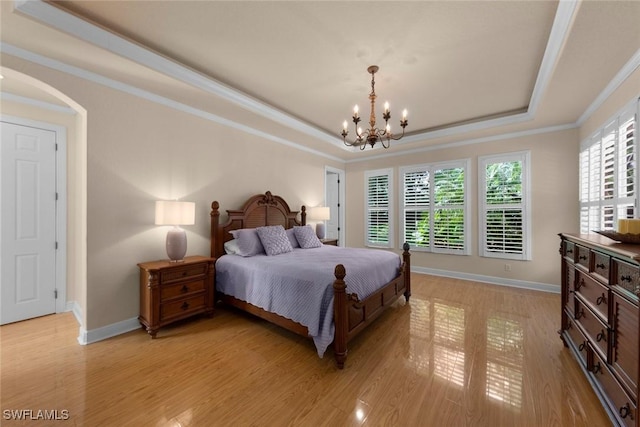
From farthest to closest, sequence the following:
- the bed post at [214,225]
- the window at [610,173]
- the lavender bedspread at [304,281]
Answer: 1. the bed post at [214,225]
2. the window at [610,173]
3. the lavender bedspread at [304,281]

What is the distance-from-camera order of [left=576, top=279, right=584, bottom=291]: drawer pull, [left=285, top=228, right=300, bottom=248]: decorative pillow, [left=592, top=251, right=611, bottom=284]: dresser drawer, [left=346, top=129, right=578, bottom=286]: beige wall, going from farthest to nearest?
[left=285, top=228, right=300, bottom=248]: decorative pillow < [left=346, top=129, right=578, bottom=286]: beige wall < [left=576, top=279, right=584, bottom=291]: drawer pull < [left=592, top=251, right=611, bottom=284]: dresser drawer

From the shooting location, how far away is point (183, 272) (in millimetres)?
2836

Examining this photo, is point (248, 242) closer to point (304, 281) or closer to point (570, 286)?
point (304, 281)

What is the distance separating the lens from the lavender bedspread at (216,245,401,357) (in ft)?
7.39

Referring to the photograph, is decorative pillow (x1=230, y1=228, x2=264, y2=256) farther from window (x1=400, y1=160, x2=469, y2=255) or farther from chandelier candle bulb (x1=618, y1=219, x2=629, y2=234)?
chandelier candle bulb (x1=618, y1=219, x2=629, y2=234)

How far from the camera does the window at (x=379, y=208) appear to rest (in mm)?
5641

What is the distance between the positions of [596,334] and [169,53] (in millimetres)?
4201

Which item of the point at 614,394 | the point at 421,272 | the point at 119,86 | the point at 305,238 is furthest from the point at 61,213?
the point at 421,272

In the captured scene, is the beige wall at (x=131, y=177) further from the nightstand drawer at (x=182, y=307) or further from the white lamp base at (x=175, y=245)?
the nightstand drawer at (x=182, y=307)

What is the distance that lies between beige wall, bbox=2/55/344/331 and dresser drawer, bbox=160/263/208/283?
0.44 meters

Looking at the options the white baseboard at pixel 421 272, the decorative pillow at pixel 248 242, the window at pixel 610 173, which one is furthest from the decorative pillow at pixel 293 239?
the window at pixel 610 173

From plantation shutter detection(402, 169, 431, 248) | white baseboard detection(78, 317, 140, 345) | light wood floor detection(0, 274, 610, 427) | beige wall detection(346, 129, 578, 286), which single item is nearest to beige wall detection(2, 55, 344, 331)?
white baseboard detection(78, 317, 140, 345)

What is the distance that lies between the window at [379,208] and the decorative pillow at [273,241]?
2739mm

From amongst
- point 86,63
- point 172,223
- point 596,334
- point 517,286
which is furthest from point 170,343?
point 517,286
